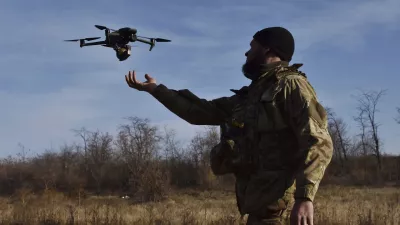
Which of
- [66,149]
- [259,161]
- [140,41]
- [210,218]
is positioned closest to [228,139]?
[259,161]

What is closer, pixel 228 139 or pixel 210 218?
pixel 228 139

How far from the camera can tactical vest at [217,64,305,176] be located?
129 inches

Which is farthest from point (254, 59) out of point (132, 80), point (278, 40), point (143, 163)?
point (143, 163)

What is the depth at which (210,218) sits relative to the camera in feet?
39.3

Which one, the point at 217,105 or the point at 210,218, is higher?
the point at 217,105

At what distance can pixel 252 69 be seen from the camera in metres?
3.59

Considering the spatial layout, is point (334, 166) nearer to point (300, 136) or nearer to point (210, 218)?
point (210, 218)

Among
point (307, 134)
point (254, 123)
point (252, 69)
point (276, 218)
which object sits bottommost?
point (276, 218)

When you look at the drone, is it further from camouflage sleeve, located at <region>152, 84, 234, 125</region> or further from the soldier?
the soldier

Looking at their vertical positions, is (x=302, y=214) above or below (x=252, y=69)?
below

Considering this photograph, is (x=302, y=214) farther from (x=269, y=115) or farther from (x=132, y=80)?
(x=132, y=80)

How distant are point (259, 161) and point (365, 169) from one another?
38184 millimetres

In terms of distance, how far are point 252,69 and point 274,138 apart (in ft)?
1.84

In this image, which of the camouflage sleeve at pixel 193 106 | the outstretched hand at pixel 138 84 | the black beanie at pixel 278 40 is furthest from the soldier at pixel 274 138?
the outstretched hand at pixel 138 84
